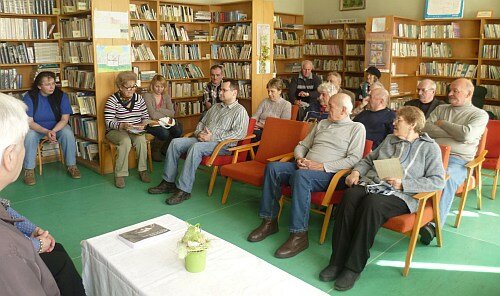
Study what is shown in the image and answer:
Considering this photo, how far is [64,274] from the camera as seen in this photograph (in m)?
2.24

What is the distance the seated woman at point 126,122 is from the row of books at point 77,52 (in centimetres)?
46

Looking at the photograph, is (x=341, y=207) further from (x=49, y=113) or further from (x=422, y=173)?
(x=49, y=113)

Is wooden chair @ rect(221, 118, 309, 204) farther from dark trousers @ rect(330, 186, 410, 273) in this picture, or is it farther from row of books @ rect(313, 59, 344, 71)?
row of books @ rect(313, 59, 344, 71)

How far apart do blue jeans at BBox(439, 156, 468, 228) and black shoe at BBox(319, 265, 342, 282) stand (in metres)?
1.07

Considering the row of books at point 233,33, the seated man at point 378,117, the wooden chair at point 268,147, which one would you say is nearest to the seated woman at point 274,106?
the wooden chair at point 268,147

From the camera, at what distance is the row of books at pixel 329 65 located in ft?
31.1

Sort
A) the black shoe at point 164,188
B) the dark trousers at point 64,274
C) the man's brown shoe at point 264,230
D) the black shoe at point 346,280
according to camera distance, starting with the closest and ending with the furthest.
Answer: the dark trousers at point 64,274, the black shoe at point 346,280, the man's brown shoe at point 264,230, the black shoe at point 164,188

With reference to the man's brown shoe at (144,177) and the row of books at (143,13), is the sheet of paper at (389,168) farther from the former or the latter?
the row of books at (143,13)

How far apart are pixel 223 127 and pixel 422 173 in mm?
2424

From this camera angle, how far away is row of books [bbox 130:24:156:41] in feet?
22.5

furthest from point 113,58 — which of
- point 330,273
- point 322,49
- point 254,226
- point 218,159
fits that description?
point 322,49

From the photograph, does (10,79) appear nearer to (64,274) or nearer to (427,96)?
(64,274)

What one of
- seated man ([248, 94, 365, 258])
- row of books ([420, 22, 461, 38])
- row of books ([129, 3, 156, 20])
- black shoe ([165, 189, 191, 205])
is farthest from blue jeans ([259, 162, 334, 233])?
row of books ([420, 22, 461, 38])

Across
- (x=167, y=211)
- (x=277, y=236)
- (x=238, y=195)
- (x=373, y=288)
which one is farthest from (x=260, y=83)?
(x=373, y=288)
